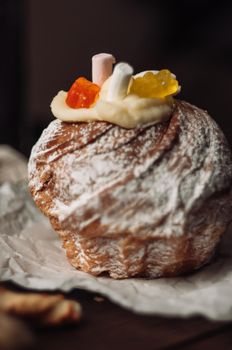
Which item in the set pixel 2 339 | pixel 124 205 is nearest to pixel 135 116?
pixel 124 205

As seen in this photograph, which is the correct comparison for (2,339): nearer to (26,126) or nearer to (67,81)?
(26,126)

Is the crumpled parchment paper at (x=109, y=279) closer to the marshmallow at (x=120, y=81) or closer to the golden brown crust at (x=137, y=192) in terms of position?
the golden brown crust at (x=137, y=192)

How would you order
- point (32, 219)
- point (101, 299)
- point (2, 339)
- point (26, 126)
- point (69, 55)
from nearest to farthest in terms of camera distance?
point (2, 339), point (101, 299), point (32, 219), point (26, 126), point (69, 55)

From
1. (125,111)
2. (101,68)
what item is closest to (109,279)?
(125,111)

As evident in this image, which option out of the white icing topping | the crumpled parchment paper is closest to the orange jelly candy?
the white icing topping

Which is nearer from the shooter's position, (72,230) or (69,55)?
(72,230)

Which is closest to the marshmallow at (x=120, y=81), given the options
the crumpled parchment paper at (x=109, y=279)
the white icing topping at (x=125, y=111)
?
the white icing topping at (x=125, y=111)
